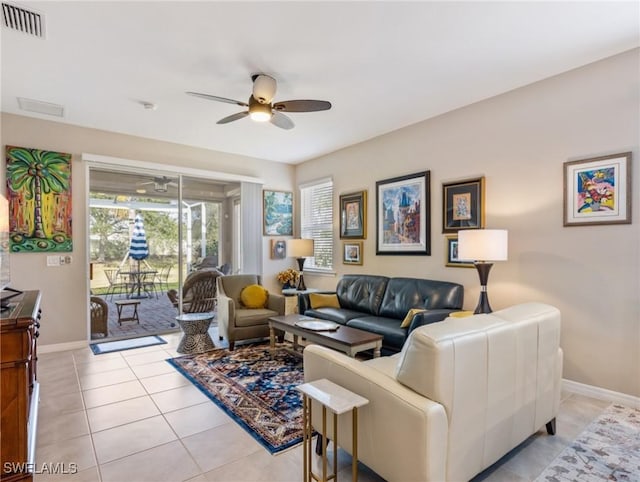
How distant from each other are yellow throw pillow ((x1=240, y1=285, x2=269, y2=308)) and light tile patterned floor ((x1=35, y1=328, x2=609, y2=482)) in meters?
1.43

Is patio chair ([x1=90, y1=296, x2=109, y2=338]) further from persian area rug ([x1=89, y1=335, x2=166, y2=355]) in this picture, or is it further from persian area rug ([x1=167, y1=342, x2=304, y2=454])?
persian area rug ([x1=167, y1=342, x2=304, y2=454])

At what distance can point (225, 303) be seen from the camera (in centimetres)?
449

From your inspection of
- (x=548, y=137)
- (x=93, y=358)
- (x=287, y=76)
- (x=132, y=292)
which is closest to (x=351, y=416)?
(x=287, y=76)

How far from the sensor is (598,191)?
297 cm

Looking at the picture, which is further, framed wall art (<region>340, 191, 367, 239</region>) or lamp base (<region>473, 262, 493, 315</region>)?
framed wall art (<region>340, 191, 367, 239</region>)

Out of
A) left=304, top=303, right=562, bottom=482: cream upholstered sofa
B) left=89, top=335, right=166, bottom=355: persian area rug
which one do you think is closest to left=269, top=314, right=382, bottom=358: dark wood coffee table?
left=304, top=303, right=562, bottom=482: cream upholstered sofa

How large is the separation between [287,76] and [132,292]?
12.7 ft

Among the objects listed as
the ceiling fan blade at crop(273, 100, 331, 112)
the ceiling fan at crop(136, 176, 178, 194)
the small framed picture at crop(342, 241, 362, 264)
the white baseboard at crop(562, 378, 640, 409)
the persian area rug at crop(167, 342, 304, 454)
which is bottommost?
the persian area rug at crop(167, 342, 304, 454)

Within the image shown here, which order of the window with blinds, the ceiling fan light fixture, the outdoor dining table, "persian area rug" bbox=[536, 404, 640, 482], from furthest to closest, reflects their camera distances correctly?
the window with blinds
the outdoor dining table
the ceiling fan light fixture
"persian area rug" bbox=[536, 404, 640, 482]

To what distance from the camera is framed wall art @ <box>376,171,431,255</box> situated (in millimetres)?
4371

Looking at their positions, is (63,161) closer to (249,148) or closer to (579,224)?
(249,148)

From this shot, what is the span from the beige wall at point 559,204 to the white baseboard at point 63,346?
15.0 ft

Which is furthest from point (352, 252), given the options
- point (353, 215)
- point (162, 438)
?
point (162, 438)

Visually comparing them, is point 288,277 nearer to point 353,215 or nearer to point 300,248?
point 300,248
